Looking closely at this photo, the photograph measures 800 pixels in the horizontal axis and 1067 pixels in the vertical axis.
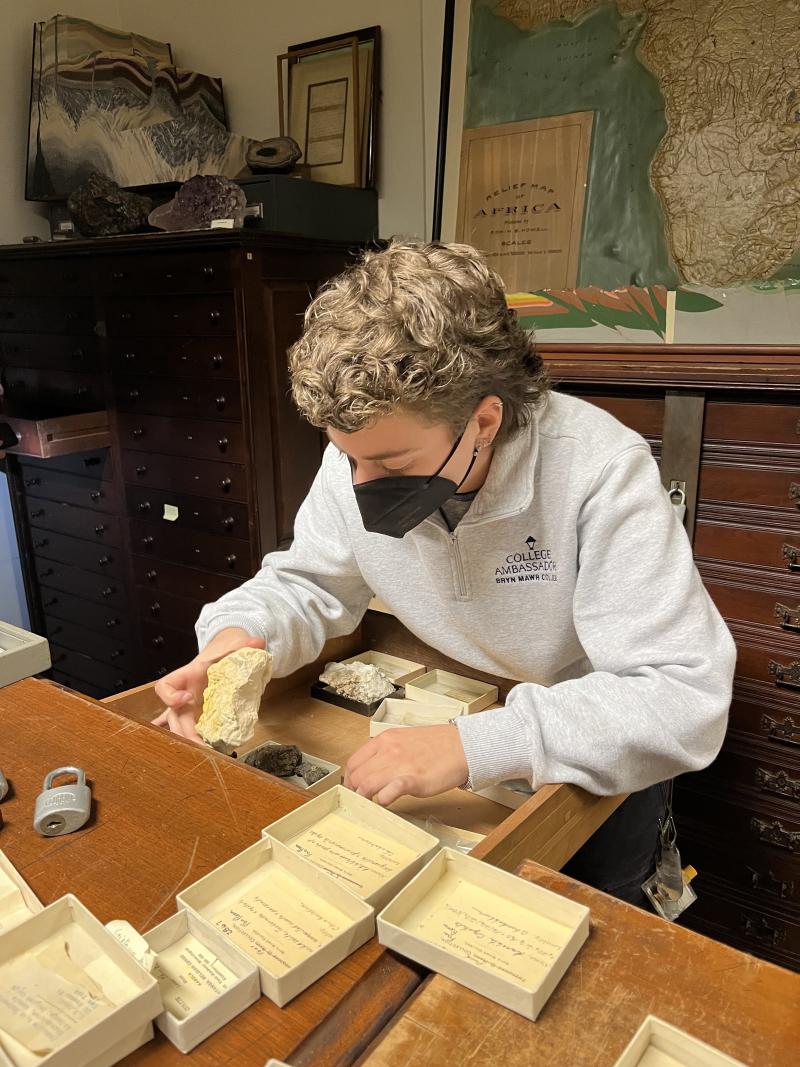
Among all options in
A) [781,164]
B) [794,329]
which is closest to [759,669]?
[794,329]

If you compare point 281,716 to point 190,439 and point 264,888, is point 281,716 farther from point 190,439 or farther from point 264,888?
point 190,439

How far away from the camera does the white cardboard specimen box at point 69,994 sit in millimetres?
Answer: 615

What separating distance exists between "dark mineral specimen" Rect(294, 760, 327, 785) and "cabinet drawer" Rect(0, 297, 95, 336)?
2.21 m

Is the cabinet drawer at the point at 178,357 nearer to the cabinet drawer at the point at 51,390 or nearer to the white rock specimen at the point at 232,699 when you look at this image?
the cabinet drawer at the point at 51,390

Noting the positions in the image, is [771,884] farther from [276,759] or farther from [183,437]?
[183,437]

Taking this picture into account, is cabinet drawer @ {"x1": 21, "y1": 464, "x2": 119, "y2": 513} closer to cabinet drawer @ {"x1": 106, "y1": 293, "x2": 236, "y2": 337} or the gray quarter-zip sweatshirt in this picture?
cabinet drawer @ {"x1": 106, "y1": 293, "x2": 236, "y2": 337}

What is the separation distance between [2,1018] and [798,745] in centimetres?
170

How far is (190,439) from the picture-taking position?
2.75 m

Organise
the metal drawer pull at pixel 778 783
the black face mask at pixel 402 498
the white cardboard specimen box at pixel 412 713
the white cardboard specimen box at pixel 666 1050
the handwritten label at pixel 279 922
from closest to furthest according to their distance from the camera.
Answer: the white cardboard specimen box at pixel 666 1050 < the handwritten label at pixel 279 922 < the black face mask at pixel 402 498 < the white cardboard specimen box at pixel 412 713 < the metal drawer pull at pixel 778 783

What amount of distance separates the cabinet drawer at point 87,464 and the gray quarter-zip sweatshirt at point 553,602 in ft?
5.90

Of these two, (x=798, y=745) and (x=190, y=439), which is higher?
(x=190, y=439)

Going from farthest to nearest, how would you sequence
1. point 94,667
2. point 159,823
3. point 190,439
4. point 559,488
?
point 94,667, point 190,439, point 559,488, point 159,823

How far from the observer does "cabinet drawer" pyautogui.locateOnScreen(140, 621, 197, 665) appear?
304cm

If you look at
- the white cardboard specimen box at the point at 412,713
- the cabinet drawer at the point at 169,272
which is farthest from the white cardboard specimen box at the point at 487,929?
the cabinet drawer at the point at 169,272
